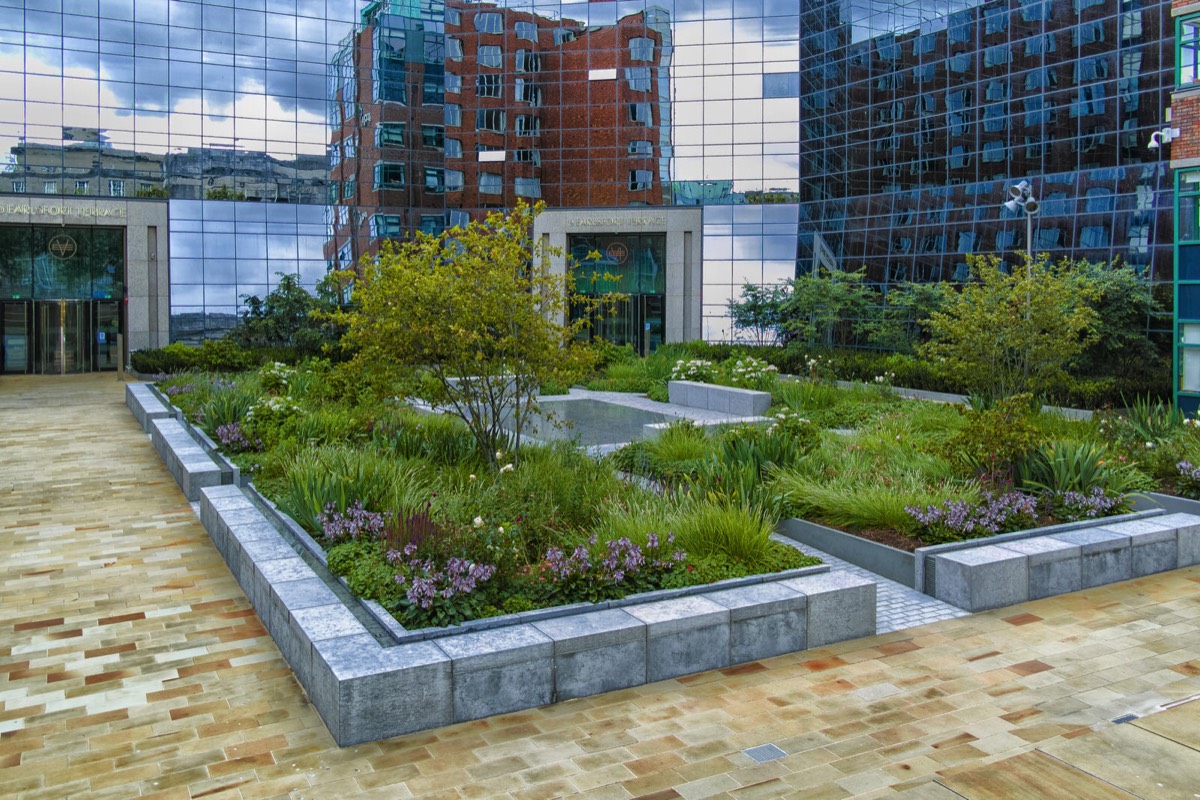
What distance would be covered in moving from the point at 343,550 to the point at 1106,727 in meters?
6.01

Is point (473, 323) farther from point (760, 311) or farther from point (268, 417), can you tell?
point (760, 311)

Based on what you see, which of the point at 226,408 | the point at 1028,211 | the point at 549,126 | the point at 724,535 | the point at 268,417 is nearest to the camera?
the point at 724,535

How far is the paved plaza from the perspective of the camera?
620cm

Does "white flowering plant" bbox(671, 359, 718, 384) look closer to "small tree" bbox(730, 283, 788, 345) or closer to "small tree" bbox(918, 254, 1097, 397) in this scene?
"small tree" bbox(918, 254, 1097, 397)

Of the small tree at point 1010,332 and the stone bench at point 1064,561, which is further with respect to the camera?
the small tree at point 1010,332

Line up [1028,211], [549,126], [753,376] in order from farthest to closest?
[549,126] → [753,376] → [1028,211]

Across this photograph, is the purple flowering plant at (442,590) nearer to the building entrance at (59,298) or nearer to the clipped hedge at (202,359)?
the clipped hedge at (202,359)

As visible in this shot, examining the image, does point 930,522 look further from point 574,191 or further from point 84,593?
point 574,191

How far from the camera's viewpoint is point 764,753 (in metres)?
6.61

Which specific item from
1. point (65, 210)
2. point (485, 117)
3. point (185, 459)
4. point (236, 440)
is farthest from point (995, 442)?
point (485, 117)

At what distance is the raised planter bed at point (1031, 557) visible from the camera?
9.77 m

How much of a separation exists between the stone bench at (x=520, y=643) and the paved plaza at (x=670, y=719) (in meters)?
0.14

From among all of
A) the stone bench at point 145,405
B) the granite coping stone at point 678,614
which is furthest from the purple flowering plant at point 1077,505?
the stone bench at point 145,405

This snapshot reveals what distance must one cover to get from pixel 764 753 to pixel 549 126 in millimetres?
45034
